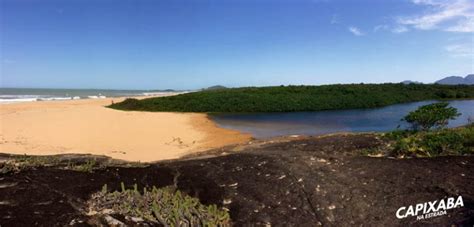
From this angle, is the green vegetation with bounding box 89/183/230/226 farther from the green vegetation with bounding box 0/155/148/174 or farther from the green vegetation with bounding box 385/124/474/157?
the green vegetation with bounding box 385/124/474/157

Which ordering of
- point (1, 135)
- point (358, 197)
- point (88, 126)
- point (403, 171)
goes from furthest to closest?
point (88, 126), point (1, 135), point (403, 171), point (358, 197)

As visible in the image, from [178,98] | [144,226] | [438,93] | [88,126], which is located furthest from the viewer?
[438,93]

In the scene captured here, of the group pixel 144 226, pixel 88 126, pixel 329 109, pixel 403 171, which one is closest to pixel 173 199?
pixel 144 226

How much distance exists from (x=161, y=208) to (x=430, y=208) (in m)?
3.38

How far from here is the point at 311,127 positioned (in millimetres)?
16047

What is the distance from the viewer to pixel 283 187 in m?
5.04

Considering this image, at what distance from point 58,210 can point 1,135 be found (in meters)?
11.4

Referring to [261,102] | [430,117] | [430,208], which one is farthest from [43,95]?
[430,208]

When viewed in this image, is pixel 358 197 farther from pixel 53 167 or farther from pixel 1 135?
pixel 1 135

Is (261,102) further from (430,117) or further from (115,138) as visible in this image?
(430,117)

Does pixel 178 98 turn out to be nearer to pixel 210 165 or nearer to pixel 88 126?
pixel 88 126

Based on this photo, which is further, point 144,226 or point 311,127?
point 311,127

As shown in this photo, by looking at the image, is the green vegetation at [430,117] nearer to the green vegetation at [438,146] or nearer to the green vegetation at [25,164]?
the green vegetation at [438,146]

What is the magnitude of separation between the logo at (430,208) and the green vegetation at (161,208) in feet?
7.33
